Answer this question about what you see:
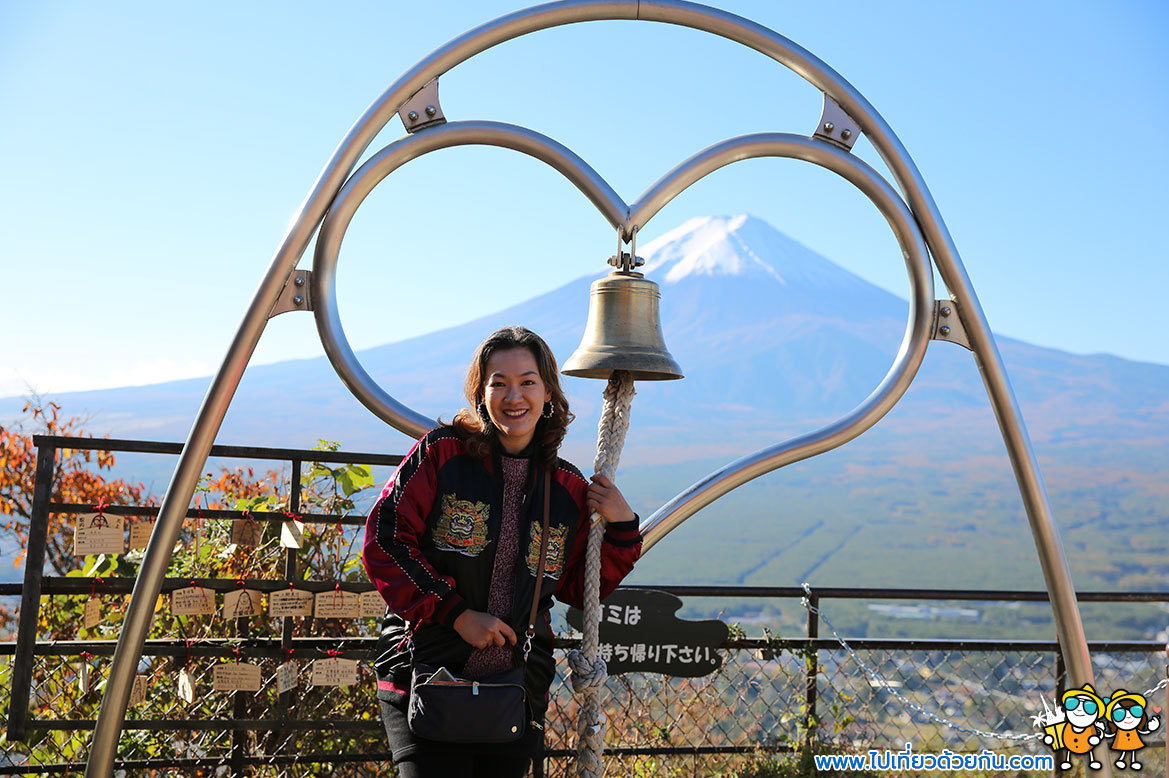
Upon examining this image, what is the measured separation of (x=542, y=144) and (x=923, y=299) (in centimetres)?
130

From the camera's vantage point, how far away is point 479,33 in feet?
9.87

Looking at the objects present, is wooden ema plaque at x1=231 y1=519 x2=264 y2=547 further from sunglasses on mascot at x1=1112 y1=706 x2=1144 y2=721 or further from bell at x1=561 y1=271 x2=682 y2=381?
sunglasses on mascot at x1=1112 y1=706 x2=1144 y2=721

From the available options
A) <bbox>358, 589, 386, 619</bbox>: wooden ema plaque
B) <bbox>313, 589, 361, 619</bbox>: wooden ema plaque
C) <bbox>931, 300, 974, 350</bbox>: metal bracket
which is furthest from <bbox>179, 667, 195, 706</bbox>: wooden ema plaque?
<bbox>931, 300, 974, 350</bbox>: metal bracket

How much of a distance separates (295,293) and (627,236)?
99 cm

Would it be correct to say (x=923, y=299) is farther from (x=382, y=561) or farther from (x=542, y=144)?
(x=382, y=561)

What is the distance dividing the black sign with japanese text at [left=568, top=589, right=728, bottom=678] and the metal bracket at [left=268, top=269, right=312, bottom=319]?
1.68 metres

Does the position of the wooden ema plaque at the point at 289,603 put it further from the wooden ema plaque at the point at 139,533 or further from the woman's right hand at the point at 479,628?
the woman's right hand at the point at 479,628

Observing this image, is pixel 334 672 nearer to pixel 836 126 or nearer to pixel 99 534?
pixel 99 534

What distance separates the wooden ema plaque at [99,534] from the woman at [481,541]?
5.16 feet

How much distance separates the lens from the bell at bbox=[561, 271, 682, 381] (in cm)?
271

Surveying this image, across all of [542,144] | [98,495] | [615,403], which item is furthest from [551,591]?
[98,495]

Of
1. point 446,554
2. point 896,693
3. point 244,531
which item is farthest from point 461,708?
point 896,693

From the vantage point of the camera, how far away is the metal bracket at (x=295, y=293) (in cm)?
297

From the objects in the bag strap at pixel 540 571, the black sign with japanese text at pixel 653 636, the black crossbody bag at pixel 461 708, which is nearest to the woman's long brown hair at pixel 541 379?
the bag strap at pixel 540 571
